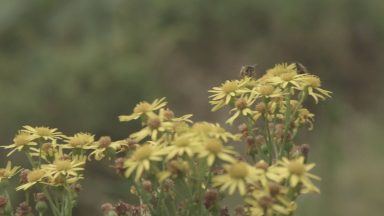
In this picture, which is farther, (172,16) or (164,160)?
(172,16)

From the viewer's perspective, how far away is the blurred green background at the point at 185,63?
455 centimetres

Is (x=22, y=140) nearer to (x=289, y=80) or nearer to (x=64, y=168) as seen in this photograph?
(x=64, y=168)

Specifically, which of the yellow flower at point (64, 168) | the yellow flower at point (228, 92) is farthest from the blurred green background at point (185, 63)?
the yellow flower at point (64, 168)

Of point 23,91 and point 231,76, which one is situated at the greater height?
point 231,76

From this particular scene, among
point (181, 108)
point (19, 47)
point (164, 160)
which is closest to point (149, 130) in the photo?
point (164, 160)

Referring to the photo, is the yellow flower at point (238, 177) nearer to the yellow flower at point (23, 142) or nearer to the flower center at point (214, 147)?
the flower center at point (214, 147)

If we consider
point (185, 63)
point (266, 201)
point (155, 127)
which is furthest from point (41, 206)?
point (185, 63)

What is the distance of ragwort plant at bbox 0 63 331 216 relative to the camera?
4.22 ft

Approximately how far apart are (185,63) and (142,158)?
17.5ft

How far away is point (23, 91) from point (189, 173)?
371cm

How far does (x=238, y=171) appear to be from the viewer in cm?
128

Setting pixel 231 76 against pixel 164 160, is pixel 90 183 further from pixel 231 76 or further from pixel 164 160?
pixel 164 160

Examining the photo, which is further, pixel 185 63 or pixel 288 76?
pixel 185 63

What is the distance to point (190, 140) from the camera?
1290 mm
